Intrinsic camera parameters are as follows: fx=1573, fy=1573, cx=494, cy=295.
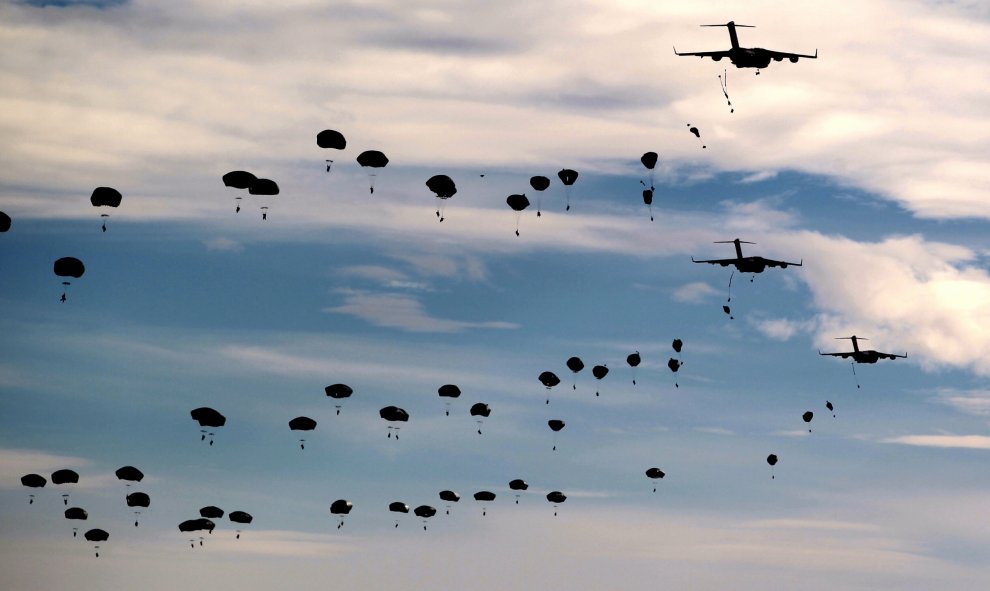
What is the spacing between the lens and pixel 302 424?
17325cm

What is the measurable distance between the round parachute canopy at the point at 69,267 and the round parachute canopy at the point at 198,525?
141 ft

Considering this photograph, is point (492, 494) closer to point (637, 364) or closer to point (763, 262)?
point (637, 364)

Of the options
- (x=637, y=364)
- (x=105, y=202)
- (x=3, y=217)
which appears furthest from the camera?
(x=637, y=364)

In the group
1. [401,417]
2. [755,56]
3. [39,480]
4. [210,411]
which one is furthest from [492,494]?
[755,56]

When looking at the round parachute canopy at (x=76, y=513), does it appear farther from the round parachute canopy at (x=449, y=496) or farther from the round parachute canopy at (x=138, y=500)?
the round parachute canopy at (x=449, y=496)

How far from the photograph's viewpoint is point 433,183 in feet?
530

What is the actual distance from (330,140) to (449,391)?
136 ft

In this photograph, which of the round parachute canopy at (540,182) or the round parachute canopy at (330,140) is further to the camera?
the round parachute canopy at (540,182)

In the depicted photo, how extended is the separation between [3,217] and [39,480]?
157ft

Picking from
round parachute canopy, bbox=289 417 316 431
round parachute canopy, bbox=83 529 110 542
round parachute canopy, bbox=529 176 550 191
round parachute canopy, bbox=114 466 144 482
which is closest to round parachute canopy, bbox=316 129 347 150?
round parachute canopy, bbox=529 176 550 191

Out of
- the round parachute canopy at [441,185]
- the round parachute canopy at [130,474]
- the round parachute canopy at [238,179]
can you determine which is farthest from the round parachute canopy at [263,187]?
the round parachute canopy at [130,474]

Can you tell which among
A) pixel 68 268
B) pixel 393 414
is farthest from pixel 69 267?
pixel 393 414

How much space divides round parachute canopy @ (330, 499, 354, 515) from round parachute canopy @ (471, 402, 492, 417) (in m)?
21.1

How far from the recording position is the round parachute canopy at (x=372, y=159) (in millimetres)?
157625
